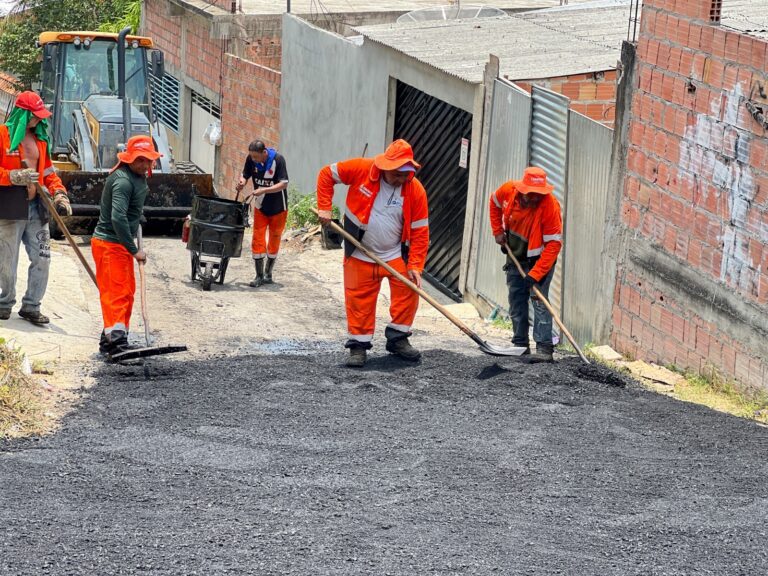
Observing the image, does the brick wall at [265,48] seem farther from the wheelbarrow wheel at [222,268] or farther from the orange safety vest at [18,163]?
the orange safety vest at [18,163]

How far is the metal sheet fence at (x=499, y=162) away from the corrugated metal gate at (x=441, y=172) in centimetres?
75

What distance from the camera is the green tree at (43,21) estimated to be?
2712 cm

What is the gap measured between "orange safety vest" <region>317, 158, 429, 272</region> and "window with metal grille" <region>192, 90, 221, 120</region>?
42.2ft

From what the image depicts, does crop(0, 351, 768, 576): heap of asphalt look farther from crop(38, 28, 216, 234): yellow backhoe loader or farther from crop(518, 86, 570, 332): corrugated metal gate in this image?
crop(38, 28, 216, 234): yellow backhoe loader

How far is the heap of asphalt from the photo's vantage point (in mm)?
5539

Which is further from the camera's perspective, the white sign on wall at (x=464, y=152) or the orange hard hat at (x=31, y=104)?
the white sign on wall at (x=464, y=152)

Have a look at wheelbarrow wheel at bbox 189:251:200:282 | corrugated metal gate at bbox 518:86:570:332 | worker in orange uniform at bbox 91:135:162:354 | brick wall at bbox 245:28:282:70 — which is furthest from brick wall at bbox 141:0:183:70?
worker in orange uniform at bbox 91:135:162:354

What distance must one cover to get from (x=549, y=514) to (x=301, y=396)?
8.44 feet

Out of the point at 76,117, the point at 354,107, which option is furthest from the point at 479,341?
the point at 76,117

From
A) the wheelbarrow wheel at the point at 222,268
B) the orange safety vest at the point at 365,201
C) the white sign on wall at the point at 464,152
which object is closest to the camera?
the orange safety vest at the point at 365,201

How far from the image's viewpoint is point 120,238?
9.10 metres

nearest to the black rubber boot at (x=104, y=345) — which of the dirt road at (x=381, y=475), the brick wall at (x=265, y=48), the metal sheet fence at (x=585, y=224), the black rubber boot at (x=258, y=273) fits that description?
the dirt road at (x=381, y=475)

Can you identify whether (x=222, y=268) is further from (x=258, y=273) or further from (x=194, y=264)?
(x=258, y=273)

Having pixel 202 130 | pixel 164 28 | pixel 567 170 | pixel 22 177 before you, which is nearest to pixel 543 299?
pixel 567 170
